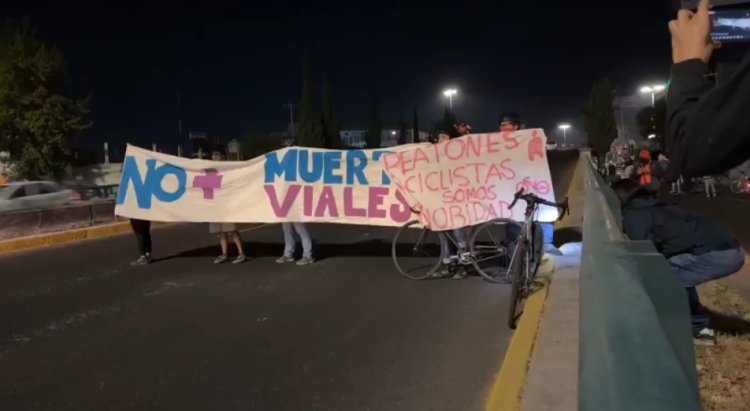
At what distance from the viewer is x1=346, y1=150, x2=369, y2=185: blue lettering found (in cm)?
980

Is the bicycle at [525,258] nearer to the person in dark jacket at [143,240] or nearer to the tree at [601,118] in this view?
the person in dark jacket at [143,240]

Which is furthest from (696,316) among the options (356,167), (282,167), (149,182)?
(149,182)

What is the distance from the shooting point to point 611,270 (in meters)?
2.05

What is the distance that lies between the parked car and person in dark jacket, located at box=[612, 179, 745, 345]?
624 inches

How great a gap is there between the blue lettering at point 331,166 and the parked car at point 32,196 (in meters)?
10.6

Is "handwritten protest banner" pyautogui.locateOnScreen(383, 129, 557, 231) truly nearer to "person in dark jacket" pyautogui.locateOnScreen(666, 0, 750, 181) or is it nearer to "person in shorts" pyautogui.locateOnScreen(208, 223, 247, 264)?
"person in shorts" pyautogui.locateOnScreen(208, 223, 247, 264)

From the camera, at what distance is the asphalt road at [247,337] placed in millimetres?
4816

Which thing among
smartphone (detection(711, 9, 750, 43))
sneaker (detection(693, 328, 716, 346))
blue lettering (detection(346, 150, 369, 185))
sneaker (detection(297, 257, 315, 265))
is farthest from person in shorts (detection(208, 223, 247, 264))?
smartphone (detection(711, 9, 750, 43))

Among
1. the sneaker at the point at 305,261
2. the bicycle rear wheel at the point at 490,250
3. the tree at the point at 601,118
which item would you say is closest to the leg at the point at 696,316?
the bicycle rear wheel at the point at 490,250

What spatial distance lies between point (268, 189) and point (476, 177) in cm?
333

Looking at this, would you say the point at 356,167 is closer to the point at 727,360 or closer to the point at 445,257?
the point at 445,257

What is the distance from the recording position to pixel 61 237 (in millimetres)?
14852

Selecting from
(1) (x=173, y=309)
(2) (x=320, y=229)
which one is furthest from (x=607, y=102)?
(1) (x=173, y=309)

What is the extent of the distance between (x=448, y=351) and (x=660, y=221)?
6.77ft
